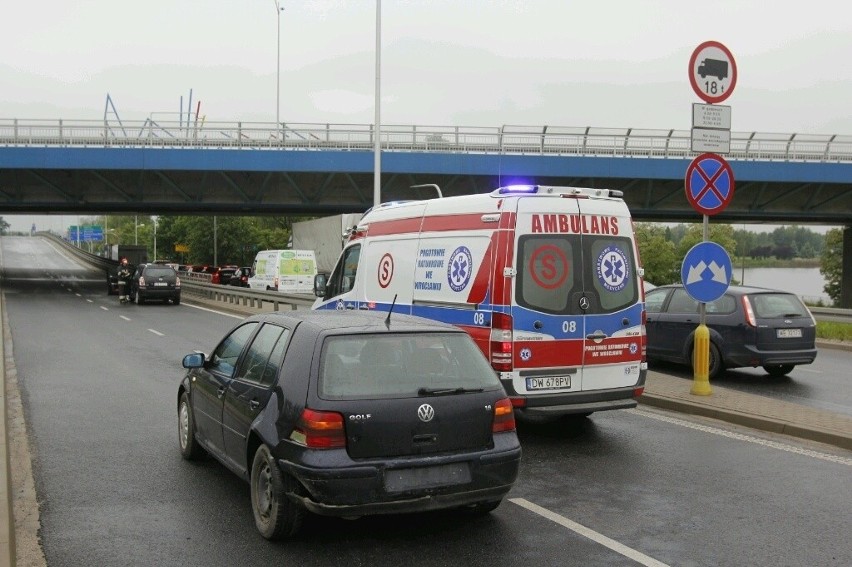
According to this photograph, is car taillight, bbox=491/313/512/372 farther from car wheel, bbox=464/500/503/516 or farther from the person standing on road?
the person standing on road

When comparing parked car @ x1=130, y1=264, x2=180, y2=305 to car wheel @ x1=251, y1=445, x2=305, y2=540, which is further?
parked car @ x1=130, y1=264, x2=180, y2=305

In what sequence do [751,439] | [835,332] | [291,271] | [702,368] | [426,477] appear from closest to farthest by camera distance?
[426,477] → [751,439] → [702,368] → [835,332] → [291,271]

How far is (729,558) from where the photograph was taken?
15.9ft

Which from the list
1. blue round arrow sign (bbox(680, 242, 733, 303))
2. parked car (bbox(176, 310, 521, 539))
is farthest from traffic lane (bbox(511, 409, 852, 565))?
blue round arrow sign (bbox(680, 242, 733, 303))

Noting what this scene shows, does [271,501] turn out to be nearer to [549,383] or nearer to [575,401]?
[549,383]

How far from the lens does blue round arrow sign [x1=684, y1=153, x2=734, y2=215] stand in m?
10.5

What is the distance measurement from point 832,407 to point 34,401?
1012 cm

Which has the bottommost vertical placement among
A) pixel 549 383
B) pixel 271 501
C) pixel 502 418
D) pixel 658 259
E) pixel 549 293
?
pixel 271 501

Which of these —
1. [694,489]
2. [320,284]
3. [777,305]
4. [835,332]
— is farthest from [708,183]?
[835,332]

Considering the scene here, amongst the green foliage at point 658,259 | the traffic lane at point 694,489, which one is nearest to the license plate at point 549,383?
the traffic lane at point 694,489

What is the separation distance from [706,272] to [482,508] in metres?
5.93

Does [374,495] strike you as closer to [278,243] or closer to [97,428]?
[97,428]

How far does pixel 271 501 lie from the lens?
507cm

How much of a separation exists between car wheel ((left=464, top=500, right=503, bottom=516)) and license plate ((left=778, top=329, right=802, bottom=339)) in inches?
331
